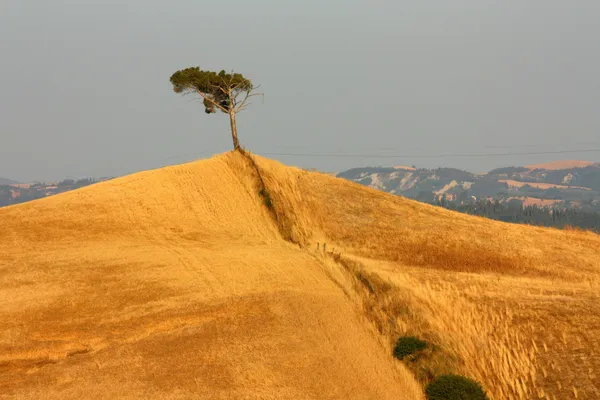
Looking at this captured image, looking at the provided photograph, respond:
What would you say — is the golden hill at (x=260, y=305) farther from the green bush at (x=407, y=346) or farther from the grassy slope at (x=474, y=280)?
the green bush at (x=407, y=346)

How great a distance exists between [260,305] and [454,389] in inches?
355

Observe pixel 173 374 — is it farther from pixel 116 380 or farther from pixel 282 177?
pixel 282 177

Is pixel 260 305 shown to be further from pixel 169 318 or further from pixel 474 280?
pixel 474 280

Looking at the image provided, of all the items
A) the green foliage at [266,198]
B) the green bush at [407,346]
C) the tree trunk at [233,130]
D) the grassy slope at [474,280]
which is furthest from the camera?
the tree trunk at [233,130]

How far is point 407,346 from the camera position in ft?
56.2

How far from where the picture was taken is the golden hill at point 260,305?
14.5m

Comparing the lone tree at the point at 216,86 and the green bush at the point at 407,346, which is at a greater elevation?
the lone tree at the point at 216,86

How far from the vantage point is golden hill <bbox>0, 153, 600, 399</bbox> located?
14.5m

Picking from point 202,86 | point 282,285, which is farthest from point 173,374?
point 202,86

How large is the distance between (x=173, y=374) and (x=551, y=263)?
31.2m

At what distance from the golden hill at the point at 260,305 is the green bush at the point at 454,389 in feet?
2.61

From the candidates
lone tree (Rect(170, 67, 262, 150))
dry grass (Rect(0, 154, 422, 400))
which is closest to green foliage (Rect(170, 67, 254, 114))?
lone tree (Rect(170, 67, 262, 150))

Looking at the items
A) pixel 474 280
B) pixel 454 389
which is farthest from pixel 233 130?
pixel 454 389

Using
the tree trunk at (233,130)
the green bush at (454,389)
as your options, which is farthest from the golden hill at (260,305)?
the tree trunk at (233,130)
